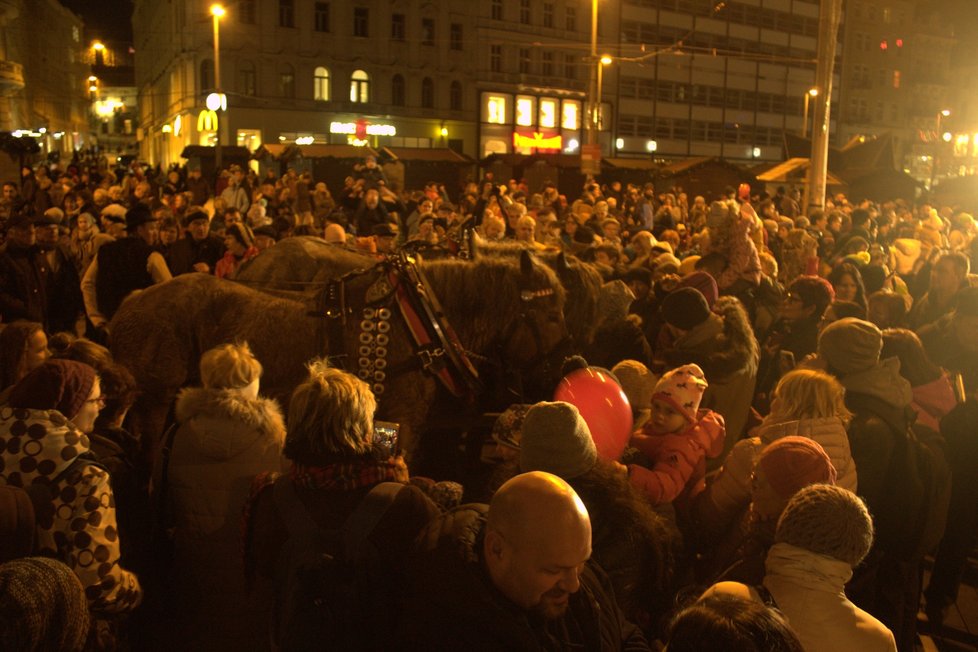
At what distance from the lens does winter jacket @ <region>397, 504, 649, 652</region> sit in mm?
2074

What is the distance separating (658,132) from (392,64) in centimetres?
2164

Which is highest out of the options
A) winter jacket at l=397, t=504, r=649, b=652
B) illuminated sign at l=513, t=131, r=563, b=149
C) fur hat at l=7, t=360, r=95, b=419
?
illuminated sign at l=513, t=131, r=563, b=149

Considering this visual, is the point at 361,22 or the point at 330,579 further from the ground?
the point at 361,22

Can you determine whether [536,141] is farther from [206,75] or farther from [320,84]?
[206,75]

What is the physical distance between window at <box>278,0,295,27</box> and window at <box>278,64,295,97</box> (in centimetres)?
232

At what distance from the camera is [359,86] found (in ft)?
176

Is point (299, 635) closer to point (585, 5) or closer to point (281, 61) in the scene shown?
point (281, 61)

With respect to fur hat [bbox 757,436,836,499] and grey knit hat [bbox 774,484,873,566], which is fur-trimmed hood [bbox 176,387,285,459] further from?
grey knit hat [bbox 774,484,873,566]

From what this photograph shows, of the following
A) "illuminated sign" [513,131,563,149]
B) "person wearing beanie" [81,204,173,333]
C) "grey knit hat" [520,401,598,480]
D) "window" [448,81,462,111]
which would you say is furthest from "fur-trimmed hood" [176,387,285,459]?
"window" [448,81,462,111]

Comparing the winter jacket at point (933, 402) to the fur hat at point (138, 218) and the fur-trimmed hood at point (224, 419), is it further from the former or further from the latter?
the fur hat at point (138, 218)

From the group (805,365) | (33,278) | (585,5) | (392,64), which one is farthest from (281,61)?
(805,365)

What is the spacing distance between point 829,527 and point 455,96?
56279 mm

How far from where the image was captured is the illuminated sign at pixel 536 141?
56.0 meters

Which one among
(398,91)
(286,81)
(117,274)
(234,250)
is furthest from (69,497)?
(398,91)
